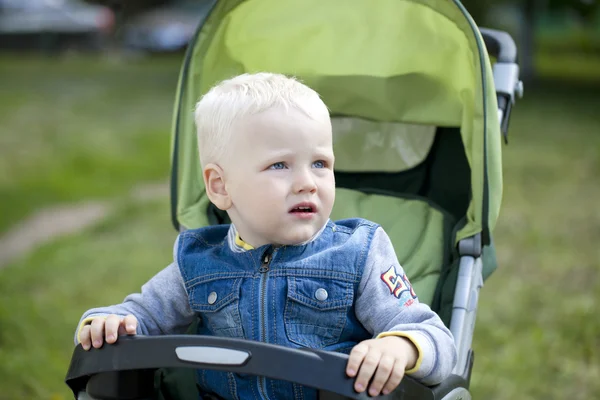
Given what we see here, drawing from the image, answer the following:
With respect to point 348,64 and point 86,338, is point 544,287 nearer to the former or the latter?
point 348,64

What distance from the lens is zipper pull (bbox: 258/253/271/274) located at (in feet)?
6.37

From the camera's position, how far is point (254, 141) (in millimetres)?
1853

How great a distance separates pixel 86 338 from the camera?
1823 mm

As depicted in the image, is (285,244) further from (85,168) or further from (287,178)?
(85,168)

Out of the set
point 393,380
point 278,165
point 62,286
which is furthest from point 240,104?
point 62,286

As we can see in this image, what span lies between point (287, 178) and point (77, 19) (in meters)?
19.8

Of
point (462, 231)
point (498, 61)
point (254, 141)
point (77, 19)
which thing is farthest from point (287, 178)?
point (77, 19)

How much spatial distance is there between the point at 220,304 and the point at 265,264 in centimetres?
14

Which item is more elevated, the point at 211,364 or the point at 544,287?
the point at 211,364

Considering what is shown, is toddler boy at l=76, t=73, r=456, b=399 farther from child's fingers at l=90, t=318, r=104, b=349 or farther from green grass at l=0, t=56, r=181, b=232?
green grass at l=0, t=56, r=181, b=232

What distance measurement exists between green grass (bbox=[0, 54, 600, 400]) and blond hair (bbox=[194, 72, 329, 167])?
1.72 m

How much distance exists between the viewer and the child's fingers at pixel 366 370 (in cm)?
157

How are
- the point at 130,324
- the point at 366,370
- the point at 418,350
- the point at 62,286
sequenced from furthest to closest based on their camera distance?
the point at 62,286
the point at 130,324
the point at 418,350
the point at 366,370

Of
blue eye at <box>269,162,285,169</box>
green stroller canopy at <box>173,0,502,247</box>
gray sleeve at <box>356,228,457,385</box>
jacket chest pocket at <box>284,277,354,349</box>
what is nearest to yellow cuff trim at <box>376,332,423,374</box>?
gray sleeve at <box>356,228,457,385</box>
